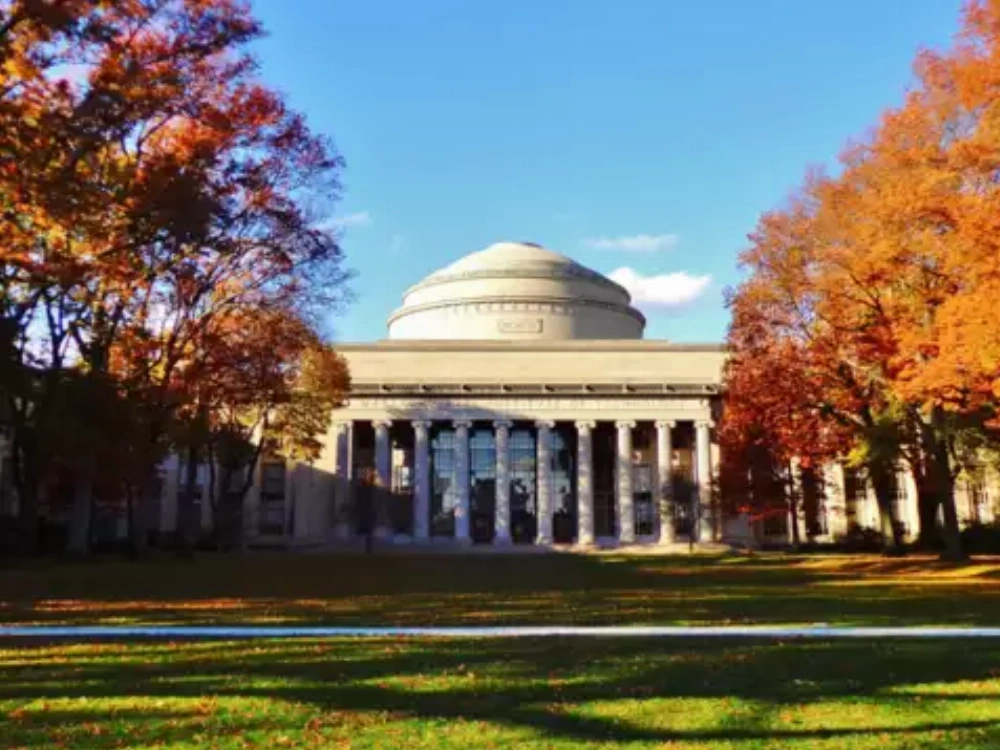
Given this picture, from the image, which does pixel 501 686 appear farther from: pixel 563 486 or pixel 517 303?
pixel 517 303

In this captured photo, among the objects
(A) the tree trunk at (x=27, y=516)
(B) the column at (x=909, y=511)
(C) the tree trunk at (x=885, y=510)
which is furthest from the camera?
(B) the column at (x=909, y=511)

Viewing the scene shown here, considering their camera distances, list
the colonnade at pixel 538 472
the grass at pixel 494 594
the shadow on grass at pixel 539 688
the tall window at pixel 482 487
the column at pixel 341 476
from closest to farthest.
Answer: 1. the shadow on grass at pixel 539 688
2. the grass at pixel 494 594
3. the column at pixel 341 476
4. the colonnade at pixel 538 472
5. the tall window at pixel 482 487

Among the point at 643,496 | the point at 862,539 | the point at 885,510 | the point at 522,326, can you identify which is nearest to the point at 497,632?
the point at 885,510

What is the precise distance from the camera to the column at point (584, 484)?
60.5m

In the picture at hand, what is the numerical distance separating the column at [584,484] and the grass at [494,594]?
26.0 m

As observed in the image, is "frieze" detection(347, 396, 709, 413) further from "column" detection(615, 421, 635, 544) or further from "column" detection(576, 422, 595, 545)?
"column" detection(615, 421, 635, 544)

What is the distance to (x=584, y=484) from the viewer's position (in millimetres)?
61188

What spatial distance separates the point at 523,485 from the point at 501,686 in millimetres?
55565

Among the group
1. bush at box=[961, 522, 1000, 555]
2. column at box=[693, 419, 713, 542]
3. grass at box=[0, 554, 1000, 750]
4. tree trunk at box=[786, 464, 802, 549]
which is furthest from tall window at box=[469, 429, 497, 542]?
grass at box=[0, 554, 1000, 750]

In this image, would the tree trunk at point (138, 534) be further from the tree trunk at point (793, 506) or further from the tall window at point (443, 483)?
the tall window at point (443, 483)

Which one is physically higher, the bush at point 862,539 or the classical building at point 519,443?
the classical building at point 519,443

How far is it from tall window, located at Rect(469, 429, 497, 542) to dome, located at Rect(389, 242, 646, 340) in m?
12.1

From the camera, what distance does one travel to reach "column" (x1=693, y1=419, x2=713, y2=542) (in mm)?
57750

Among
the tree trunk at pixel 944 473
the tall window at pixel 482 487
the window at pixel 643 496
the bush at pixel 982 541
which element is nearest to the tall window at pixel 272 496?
the tall window at pixel 482 487
